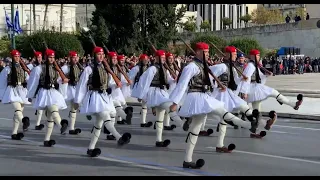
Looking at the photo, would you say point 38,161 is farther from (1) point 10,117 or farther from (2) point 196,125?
(1) point 10,117

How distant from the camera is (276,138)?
13.0m

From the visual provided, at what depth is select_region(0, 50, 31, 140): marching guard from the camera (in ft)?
42.4

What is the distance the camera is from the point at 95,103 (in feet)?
34.0

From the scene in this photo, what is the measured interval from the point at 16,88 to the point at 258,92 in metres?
5.63

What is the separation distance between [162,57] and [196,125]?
10.2 ft

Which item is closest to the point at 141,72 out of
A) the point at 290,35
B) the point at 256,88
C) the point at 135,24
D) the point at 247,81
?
the point at 256,88

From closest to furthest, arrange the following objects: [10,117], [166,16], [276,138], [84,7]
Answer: [276,138], [10,117], [166,16], [84,7]

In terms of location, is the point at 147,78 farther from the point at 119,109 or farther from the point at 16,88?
the point at 16,88

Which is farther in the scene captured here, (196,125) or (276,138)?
(276,138)

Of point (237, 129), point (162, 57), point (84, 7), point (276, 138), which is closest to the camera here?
point (162, 57)

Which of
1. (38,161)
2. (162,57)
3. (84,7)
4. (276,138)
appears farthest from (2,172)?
(84,7)

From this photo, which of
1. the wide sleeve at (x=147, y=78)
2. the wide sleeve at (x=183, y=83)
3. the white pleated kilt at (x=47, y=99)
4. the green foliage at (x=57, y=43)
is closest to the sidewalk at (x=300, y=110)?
the wide sleeve at (x=147, y=78)

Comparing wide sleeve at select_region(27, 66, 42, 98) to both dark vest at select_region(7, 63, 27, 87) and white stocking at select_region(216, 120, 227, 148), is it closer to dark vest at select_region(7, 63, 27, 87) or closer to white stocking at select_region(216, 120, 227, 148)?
dark vest at select_region(7, 63, 27, 87)

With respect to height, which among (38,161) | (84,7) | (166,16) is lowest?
(38,161)
